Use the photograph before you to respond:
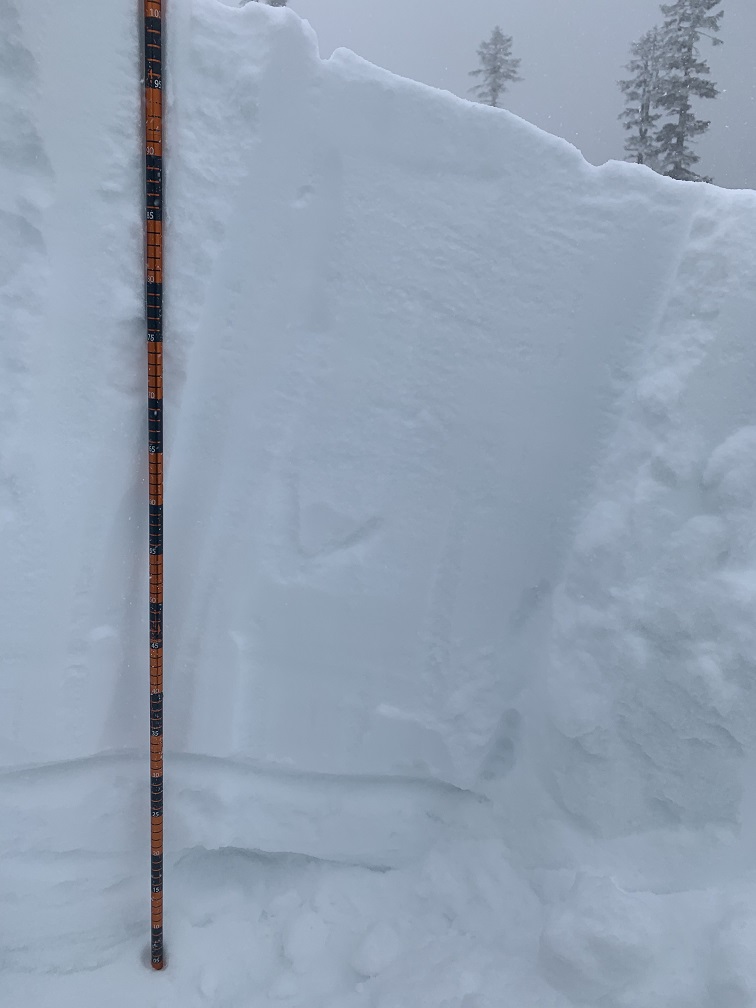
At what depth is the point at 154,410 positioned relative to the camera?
6.01 feet

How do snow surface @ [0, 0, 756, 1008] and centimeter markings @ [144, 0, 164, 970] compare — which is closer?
centimeter markings @ [144, 0, 164, 970]

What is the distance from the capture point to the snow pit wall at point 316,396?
175 cm

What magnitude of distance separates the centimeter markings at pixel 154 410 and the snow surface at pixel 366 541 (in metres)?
0.06

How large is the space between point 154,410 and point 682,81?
10776mm

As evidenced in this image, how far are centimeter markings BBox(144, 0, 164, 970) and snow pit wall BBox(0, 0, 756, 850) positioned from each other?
56 mm

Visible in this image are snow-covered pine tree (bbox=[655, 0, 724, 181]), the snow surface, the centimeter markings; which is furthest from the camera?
snow-covered pine tree (bbox=[655, 0, 724, 181])

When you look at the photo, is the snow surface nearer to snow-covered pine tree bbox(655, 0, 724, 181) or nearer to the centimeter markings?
the centimeter markings

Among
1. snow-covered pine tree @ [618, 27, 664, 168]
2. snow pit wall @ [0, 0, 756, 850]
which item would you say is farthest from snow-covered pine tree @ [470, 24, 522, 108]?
snow pit wall @ [0, 0, 756, 850]

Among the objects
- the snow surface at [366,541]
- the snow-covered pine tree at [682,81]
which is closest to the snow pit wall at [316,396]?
→ the snow surface at [366,541]

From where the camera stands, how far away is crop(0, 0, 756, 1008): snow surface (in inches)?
70.2

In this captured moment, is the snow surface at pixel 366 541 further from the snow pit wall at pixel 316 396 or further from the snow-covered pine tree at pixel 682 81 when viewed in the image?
the snow-covered pine tree at pixel 682 81

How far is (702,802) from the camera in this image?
76.7 inches

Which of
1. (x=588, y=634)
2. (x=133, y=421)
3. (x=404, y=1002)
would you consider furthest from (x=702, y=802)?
(x=133, y=421)

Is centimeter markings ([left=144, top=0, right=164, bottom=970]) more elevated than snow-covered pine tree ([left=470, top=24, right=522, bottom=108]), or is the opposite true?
snow-covered pine tree ([left=470, top=24, right=522, bottom=108])
